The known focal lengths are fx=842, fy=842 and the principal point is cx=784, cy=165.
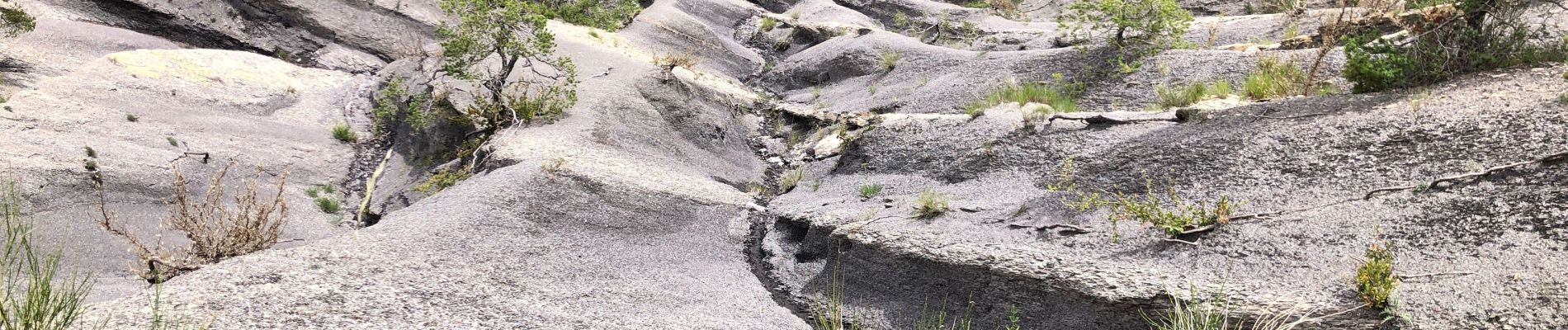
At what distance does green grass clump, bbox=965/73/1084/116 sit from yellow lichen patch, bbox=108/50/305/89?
31.8 ft

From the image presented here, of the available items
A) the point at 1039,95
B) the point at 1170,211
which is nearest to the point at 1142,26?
the point at 1039,95

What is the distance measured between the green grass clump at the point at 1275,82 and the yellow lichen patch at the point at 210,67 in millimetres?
12218

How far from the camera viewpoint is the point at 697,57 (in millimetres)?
14883

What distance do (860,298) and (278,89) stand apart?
981cm

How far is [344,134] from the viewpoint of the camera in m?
10.5

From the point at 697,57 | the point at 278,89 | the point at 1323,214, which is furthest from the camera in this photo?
the point at 697,57

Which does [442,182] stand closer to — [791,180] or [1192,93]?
[791,180]

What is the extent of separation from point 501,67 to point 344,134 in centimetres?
213

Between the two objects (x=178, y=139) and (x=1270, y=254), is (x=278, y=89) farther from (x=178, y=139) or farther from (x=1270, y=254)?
(x=1270, y=254)

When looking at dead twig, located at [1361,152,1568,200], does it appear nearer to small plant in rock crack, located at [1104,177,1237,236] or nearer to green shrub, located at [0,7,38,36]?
small plant in rock crack, located at [1104,177,1237,236]

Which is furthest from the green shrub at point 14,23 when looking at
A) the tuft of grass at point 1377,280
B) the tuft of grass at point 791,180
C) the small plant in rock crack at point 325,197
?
the tuft of grass at point 1377,280

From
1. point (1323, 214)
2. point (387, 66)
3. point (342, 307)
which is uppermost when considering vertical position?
point (1323, 214)

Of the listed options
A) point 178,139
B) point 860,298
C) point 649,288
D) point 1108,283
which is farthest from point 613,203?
point 178,139

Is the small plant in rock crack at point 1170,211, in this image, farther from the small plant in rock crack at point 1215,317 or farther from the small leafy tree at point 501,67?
the small leafy tree at point 501,67
